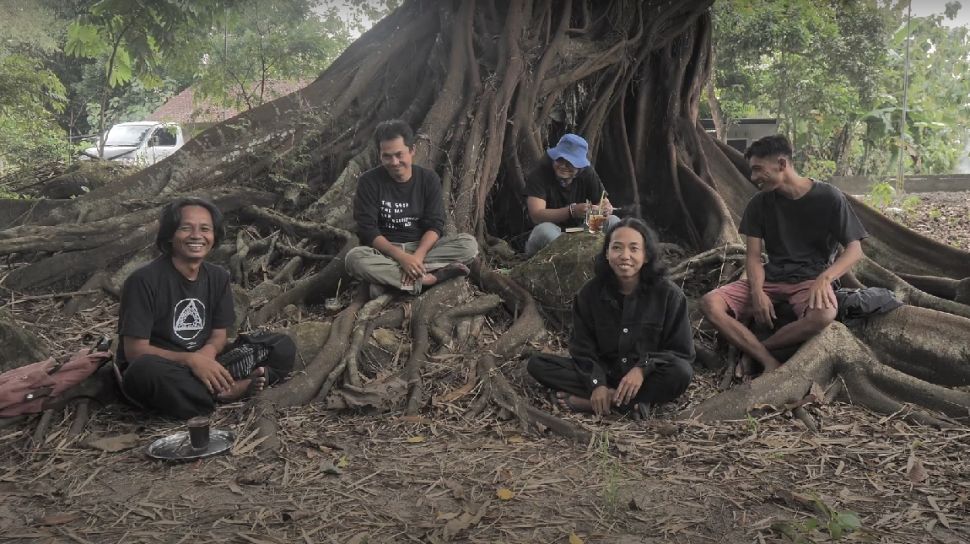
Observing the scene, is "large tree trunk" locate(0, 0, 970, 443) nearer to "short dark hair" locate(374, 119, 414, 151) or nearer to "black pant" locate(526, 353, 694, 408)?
"black pant" locate(526, 353, 694, 408)

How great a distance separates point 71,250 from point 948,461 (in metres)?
5.47

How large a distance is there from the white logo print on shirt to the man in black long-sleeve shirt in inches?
43.8

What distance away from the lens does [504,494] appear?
2893 mm

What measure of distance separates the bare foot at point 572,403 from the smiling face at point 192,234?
201 centimetres

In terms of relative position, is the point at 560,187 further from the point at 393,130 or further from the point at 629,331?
the point at 629,331

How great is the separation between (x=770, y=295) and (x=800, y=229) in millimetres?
430

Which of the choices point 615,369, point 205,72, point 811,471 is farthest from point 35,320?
point 205,72

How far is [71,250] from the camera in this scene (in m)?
5.22

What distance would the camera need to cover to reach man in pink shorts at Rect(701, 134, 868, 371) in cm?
420

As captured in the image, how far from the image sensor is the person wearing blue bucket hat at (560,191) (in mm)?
5488

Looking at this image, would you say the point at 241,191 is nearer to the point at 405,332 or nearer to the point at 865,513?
the point at 405,332

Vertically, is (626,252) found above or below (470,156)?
below

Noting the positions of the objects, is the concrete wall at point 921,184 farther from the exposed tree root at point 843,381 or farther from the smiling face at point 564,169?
the exposed tree root at point 843,381

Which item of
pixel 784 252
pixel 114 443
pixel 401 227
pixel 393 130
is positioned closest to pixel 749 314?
pixel 784 252
